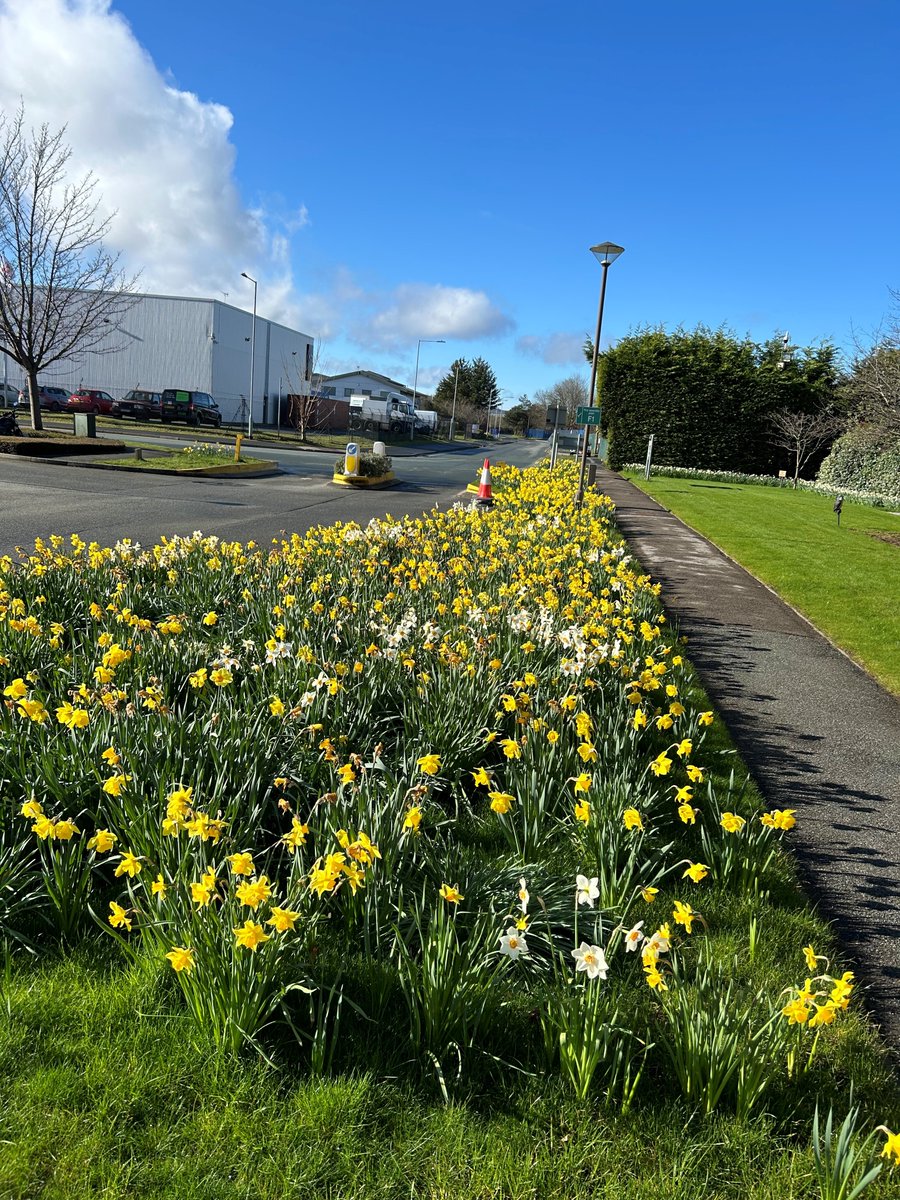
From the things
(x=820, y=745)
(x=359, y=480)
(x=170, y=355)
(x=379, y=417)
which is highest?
(x=170, y=355)

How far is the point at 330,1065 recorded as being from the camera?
2.18m

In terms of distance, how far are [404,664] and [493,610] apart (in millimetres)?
1221

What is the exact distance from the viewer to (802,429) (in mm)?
32562

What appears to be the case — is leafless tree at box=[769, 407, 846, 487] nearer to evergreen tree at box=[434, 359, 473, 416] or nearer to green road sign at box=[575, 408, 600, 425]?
green road sign at box=[575, 408, 600, 425]

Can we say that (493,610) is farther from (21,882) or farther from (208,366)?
(208,366)

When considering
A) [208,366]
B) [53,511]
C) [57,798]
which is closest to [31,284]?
[53,511]

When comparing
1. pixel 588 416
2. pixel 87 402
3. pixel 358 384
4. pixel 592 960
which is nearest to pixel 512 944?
pixel 592 960

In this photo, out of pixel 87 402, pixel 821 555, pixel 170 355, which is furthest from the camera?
pixel 170 355

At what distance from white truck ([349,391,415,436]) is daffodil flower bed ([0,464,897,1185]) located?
179 feet

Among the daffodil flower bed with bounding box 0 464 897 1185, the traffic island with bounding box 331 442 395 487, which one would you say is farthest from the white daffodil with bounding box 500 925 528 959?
the traffic island with bounding box 331 442 395 487

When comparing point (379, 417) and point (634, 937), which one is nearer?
point (634, 937)

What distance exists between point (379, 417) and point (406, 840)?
217 feet

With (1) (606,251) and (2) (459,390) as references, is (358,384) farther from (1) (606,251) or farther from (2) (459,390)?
(1) (606,251)

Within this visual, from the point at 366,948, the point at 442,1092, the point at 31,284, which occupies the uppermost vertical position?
the point at 31,284
